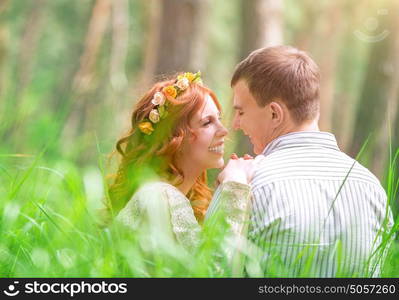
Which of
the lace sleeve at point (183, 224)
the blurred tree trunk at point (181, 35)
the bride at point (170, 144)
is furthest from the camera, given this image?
the blurred tree trunk at point (181, 35)

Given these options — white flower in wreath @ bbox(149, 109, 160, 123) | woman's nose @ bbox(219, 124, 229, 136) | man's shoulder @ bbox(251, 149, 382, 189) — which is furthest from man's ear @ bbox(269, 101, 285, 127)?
white flower in wreath @ bbox(149, 109, 160, 123)

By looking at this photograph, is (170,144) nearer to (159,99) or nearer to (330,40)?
(159,99)

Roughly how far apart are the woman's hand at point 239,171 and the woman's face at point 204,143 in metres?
0.41

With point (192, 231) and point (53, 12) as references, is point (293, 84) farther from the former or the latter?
point (53, 12)

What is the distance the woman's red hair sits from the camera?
3.44 m

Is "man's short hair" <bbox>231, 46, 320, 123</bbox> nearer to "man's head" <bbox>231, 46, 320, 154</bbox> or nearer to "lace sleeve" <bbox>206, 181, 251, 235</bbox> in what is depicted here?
"man's head" <bbox>231, 46, 320, 154</bbox>

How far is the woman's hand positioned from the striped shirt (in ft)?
0.10

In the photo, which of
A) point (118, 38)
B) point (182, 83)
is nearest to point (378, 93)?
point (182, 83)

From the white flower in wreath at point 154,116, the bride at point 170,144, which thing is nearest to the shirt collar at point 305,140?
the bride at point 170,144

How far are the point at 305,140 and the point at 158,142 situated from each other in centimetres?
75

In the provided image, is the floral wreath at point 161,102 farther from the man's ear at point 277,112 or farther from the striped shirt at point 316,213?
the striped shirt at point 316,213

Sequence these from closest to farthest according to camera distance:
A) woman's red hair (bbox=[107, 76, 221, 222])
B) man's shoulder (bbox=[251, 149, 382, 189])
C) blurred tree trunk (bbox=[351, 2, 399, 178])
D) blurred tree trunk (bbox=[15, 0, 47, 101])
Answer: man's shoulder (bbox=[251, 149, 382, 189]), woman's red hair (bbox=[107, 76, 221, 222]), blurred tree trunk (bbox=[351, 2, 399, 178]), blurred tree trunk (bbox=[15, 0, 47, 101])

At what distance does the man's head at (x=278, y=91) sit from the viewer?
10.2 ft

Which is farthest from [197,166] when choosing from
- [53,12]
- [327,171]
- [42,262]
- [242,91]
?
[53,12]
